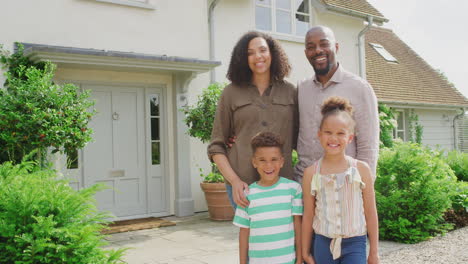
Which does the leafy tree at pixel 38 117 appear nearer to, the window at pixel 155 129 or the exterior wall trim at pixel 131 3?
the exterior wall trim at pixel 131 3

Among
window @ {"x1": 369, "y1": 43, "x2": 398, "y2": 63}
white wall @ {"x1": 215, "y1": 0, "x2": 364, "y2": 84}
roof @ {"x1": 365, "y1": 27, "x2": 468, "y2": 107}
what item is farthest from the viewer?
window @ {"x1": 369, "y1": 43, "x2": 398, "y2": 63}

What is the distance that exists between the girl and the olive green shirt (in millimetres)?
297

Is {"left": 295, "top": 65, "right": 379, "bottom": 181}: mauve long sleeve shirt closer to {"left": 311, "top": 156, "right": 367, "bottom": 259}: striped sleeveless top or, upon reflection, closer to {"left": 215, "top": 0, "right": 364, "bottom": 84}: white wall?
{"left": 311, "top": 156, "right": 367, "bottom": 259}: striped sleeveless top

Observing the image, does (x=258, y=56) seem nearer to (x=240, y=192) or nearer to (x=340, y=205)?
(x=240, y=192)

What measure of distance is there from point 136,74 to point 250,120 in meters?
5.70

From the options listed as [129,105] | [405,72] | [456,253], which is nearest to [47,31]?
[129,105]

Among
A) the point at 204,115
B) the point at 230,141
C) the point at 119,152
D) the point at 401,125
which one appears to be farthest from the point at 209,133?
the point at 401,125

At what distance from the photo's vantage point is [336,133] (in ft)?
7.40

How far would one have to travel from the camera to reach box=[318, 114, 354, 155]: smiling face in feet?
7.34

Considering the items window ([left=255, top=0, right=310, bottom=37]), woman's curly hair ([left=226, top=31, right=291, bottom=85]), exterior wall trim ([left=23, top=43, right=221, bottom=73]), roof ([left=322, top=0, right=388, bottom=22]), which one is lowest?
woman's curly hair ([left=226, top=31, right=291, bottom=85])

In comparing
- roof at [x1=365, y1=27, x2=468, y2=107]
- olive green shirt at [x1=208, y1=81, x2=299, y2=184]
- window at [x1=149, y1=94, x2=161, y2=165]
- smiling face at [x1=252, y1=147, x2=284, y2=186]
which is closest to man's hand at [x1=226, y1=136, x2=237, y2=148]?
olive green shirt at [x1=208, y1=81, x2=299, y2=184]

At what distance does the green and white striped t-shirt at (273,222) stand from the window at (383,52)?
15043mm

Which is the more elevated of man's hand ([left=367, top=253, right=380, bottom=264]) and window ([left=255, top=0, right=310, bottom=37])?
window ([left=255, top=0, right=310, bottom=37])

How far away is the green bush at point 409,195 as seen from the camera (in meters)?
5.88
